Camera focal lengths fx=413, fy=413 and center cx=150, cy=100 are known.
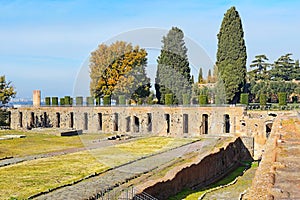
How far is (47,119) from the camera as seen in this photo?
45.3m

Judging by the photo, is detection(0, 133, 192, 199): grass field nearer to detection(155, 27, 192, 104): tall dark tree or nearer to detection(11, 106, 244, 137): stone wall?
detection(11, 106, 244, 137): stone wall

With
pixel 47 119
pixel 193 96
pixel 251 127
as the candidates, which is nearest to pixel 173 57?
pixel 193 96

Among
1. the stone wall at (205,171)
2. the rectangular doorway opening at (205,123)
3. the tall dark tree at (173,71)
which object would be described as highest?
the tall dark tree at (173,71)

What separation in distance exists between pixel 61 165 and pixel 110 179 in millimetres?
4802

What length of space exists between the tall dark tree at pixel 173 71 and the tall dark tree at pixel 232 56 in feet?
11.1

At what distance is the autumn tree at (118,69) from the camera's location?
4012cm

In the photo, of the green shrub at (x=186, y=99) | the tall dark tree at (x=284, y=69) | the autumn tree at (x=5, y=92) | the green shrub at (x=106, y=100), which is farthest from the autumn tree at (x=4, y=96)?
the tall dark tree at (x=284, y=69)

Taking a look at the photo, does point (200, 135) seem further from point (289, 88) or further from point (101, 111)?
point (289, 88)

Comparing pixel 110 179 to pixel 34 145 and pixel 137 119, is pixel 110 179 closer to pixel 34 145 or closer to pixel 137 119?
pixel 34 145

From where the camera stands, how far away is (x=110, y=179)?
674 inches

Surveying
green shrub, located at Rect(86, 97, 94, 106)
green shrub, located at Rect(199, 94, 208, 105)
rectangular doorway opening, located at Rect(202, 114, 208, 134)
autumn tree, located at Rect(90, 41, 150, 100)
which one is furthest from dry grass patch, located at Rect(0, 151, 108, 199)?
green shrub, located at Rect(86, 97, 94, 106)

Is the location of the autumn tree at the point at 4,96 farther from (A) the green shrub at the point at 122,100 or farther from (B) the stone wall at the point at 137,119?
(A) the green shrub at the point at 122,100

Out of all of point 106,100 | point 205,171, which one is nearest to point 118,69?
point 106,100

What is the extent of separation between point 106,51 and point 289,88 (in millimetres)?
21817
